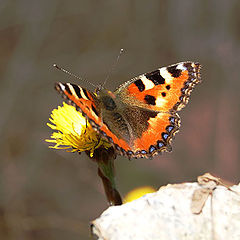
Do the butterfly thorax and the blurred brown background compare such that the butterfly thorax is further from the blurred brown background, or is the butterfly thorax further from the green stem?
the blurred brown background

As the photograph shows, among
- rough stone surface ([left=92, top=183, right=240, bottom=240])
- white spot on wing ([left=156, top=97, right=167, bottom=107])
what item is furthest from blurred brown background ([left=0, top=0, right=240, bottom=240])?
rough stone surface ([left=92, top=183, right=240, bottom=240])

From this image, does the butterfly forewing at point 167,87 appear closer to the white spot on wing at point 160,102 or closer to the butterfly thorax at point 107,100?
the white spot on wing at point 160,102

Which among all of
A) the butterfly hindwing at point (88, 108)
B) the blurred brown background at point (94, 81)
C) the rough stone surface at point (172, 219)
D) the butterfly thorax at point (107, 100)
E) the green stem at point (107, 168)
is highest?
the blurred brown background at point (94, 81)

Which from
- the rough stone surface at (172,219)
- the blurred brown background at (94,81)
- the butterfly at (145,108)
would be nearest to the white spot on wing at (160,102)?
the butterfly at (145,108)

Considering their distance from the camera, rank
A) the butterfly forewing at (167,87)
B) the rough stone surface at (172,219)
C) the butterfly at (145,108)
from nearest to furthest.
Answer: the rough stone surface at (172,219) → the butterfly at (145,108) → the butterfly forewing at (167,87)

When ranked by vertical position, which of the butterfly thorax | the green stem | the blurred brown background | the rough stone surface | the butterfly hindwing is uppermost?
the blurred brown background

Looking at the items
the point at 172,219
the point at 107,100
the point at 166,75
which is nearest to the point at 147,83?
the point at 166,75
